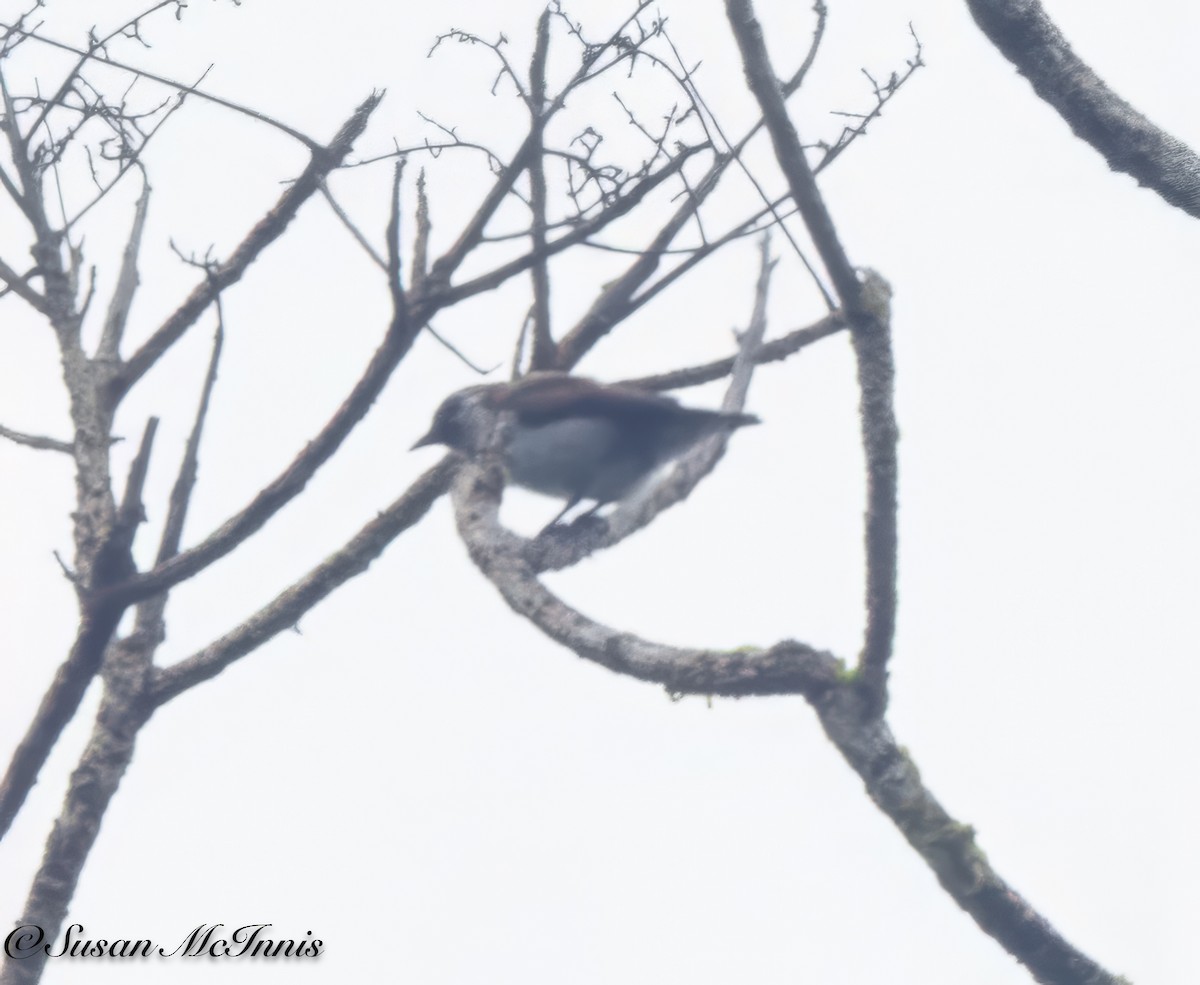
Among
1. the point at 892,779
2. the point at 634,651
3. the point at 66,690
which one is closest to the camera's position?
the point at 892,779

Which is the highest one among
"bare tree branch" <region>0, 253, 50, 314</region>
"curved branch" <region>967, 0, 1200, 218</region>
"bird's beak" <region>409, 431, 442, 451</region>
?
"bird's beak" <region>409, 431, 442, 451</region>

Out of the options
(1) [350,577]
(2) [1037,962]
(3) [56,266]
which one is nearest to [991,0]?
(2) [1037,962]

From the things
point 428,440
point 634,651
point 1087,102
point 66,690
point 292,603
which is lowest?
point 634,651

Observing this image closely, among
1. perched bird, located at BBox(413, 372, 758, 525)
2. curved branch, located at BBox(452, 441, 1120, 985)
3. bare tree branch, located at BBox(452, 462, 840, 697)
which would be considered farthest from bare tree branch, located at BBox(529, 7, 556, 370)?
curved branch, located at BBox(452, 441, 1120, 985)

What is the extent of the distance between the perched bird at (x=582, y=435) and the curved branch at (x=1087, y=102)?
89.5 inches

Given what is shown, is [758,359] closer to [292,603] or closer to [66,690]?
[292,603]

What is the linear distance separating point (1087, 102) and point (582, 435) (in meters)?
2.87

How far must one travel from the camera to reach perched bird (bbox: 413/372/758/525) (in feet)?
20.4

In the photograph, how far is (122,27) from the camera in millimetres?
6195

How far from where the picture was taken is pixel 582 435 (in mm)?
6383

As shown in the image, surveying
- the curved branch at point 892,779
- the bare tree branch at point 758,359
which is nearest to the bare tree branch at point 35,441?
the bare tree branch at point 758,359

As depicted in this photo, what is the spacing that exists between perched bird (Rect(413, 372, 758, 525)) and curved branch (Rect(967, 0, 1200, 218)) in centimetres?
227

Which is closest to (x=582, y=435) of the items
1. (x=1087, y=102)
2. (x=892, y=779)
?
(x=1087, y=102)

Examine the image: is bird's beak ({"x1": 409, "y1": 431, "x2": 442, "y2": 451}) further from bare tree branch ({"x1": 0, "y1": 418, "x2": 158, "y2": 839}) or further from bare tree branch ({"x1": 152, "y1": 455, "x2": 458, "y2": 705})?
bare tree branch ({"x1": 0, "y1": 418, "x2": 158, "y2": 839})
